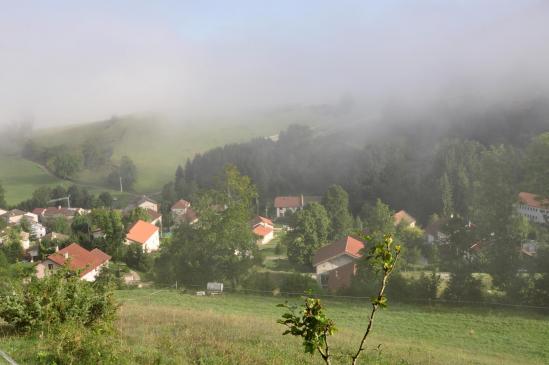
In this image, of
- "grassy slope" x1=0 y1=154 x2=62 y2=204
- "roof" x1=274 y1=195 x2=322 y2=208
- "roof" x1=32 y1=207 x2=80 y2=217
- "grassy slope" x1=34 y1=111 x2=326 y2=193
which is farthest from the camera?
"grassy slope" x1=34 y1=111 x2=326 y2=193

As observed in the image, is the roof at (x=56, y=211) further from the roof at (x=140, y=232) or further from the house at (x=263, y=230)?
the house at (x=263, y=230)

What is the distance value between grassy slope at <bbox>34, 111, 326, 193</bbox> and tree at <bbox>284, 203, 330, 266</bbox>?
222 ft

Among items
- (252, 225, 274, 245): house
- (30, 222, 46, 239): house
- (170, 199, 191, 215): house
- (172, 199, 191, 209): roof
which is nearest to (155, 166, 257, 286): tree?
(252, 225, 274, 245): house

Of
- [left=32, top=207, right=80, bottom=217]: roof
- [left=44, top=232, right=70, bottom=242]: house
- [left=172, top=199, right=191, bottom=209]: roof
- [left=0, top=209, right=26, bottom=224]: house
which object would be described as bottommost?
[left=44, top=232, right=70, bottom=242]: house

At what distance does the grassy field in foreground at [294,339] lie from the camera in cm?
1047

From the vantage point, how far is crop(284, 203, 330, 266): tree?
126ft

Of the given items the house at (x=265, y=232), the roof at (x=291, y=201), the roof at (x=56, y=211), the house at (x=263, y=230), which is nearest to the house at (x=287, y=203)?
the roof at (x=291, y=201)

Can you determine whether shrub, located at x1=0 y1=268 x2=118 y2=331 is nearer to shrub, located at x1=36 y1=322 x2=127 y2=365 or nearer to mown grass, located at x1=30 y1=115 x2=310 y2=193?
shrub, located at x1=36 y1=322 x2=127 y2=365

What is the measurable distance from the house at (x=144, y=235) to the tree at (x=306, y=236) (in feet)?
51.1

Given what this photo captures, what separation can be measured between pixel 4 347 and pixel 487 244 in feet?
82.9

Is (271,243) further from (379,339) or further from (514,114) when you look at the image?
(514,114)

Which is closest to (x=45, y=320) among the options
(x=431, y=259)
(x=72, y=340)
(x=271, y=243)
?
(x=72, y=340)

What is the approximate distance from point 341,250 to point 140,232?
24.8m

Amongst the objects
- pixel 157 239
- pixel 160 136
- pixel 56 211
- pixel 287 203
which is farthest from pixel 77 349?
pixel 160 136
